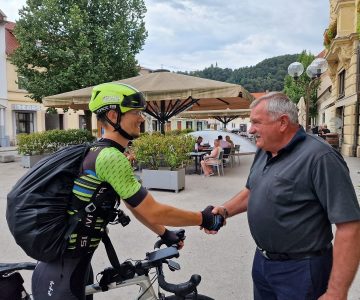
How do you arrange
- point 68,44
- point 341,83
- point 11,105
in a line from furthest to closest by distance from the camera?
point 11,105
point 341,83
point 68,44

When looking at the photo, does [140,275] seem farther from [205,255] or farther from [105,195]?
[205,255]

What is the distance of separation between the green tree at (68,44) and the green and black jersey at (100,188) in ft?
52.1

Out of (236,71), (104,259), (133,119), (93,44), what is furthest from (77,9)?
(236,71)

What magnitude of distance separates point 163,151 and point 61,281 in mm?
6458

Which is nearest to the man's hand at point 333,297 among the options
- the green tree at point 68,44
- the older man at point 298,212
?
the older man at point 298,212

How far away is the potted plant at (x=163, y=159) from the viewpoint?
7.83 metres

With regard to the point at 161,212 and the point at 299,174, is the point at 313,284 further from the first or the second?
the point at 161,212

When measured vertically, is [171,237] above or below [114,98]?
Answer: below

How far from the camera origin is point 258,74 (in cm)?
8106

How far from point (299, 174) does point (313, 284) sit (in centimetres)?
56

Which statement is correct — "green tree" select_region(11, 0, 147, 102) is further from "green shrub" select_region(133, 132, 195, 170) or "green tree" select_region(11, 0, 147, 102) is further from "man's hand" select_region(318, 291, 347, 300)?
"man's hand" select_region(318, 291, 347, 300)

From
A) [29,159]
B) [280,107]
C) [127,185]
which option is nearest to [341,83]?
[29,159]

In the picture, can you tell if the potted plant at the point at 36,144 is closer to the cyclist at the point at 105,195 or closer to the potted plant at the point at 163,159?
the potted plant at the point at 163,159

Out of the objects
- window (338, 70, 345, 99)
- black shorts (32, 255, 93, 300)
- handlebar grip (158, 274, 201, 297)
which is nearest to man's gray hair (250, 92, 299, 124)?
handlebar grip (158, 274, 201, 297)
